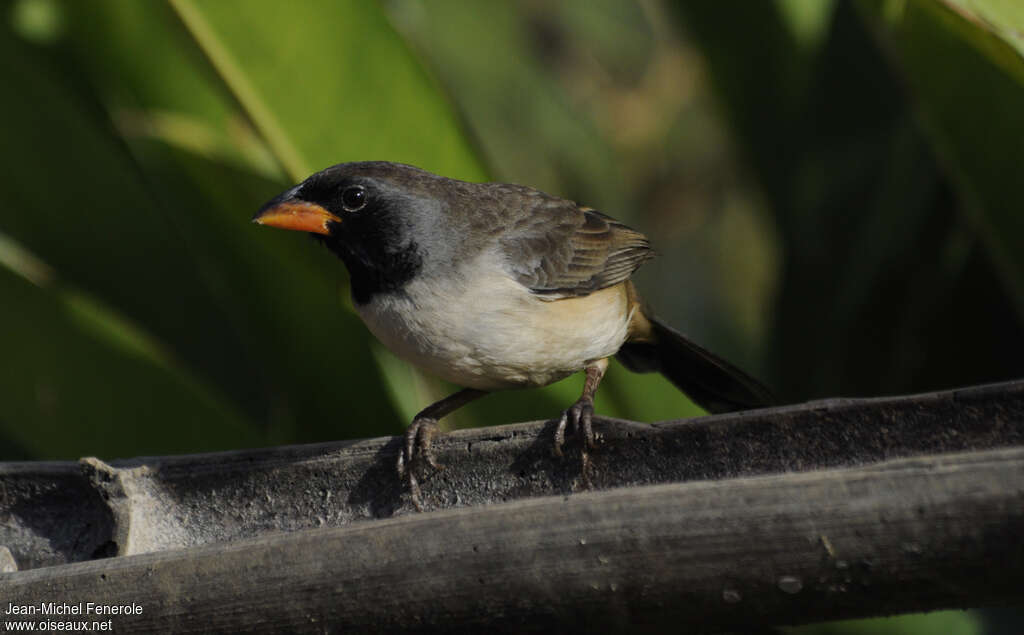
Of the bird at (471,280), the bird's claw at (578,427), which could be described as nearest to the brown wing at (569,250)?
the bird at (471,280)

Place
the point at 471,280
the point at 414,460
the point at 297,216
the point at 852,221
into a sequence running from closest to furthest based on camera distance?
1. the point at 414,460
2. the point at 297,216
3. the point at 471,280
4. the point at 852,221

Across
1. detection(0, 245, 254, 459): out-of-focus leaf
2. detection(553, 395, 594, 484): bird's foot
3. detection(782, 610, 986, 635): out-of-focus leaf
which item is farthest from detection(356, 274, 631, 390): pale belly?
detection(782, 610, 986, 635): out-of-focus leaf

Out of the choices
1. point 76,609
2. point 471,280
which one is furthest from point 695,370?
point 76,609

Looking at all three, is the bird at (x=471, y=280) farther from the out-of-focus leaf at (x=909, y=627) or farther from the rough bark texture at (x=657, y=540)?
the out-of-focus leaf at (x=909, y=627)

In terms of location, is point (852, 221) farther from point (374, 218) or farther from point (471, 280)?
point (374, 218)

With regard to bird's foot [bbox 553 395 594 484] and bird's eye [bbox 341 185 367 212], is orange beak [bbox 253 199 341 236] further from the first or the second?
bird's foot [bbox 553 395 594 484]

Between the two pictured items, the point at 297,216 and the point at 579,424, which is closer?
the point at 579,424

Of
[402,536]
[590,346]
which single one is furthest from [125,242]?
[402,536]
